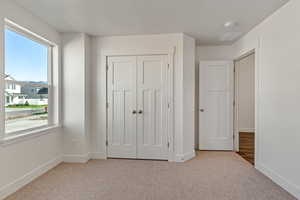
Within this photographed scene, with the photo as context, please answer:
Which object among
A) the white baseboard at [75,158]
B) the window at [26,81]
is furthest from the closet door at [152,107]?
the window at [26,81]

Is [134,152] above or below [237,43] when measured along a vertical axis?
below

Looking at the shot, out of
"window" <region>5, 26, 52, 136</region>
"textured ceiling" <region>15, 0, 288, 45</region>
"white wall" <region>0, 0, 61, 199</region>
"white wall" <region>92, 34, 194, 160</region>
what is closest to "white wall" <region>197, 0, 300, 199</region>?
"textured ceiling" <region>15, 0, 288, 45</region>

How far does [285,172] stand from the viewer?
2.46m

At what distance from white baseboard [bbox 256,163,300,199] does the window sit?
3728 mm

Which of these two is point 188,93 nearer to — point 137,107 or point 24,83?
point 137,107

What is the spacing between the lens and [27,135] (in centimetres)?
265

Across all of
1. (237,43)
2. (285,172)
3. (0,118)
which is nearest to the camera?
(0,118)

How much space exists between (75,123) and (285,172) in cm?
345

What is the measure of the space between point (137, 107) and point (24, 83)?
6.30ft

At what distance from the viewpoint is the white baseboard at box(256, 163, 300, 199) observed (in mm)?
2268

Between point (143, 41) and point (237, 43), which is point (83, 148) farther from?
point (237, 43)

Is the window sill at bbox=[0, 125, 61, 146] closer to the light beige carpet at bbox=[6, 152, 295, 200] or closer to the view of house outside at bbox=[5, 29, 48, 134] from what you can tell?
the view of house outside at bbox=[5, 29, 48, 134]

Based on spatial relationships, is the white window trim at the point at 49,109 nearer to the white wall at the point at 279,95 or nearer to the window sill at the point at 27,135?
the window sill at the point at 27,135

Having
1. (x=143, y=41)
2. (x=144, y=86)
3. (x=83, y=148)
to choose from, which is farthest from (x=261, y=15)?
(x=83, y=148)
